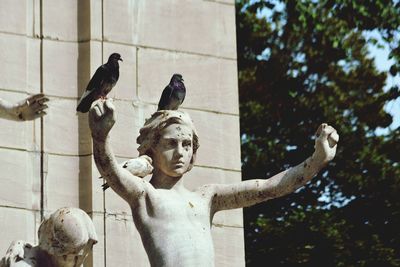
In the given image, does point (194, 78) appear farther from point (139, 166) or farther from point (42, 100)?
point (42, 100)

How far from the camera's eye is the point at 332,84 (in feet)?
121

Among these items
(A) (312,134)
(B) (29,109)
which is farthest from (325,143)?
(A) (312,134)

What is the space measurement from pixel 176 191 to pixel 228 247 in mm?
4126

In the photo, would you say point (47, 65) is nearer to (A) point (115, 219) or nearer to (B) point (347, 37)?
(A) point (115, 219)

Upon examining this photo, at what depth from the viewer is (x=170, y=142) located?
49.2 feet

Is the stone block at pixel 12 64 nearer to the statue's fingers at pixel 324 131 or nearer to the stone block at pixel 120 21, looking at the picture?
the stone block at pixel 120 21

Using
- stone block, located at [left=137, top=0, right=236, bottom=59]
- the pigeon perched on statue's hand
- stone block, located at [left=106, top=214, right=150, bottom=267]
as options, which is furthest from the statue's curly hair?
stone block, located at [left=137, top=0, right=236, bottom=59]

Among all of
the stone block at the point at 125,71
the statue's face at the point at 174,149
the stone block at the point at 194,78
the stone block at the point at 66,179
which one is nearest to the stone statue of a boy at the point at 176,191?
the statue's face at the point at 174,149

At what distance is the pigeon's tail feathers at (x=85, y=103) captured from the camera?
1659cm

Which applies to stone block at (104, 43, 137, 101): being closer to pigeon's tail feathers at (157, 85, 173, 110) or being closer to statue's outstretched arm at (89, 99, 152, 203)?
pigeon's tail feathers at (157, 85, 173, 110)

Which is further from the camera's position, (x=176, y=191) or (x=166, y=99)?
(x=166, y=99)

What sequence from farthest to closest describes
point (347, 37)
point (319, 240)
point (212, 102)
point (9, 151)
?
point (347, 37) < point (319, 240) < point (212, 102) < point (9, 151)

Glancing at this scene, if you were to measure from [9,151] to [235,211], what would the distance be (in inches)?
100

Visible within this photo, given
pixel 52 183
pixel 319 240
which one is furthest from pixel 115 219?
pixel 319 240
